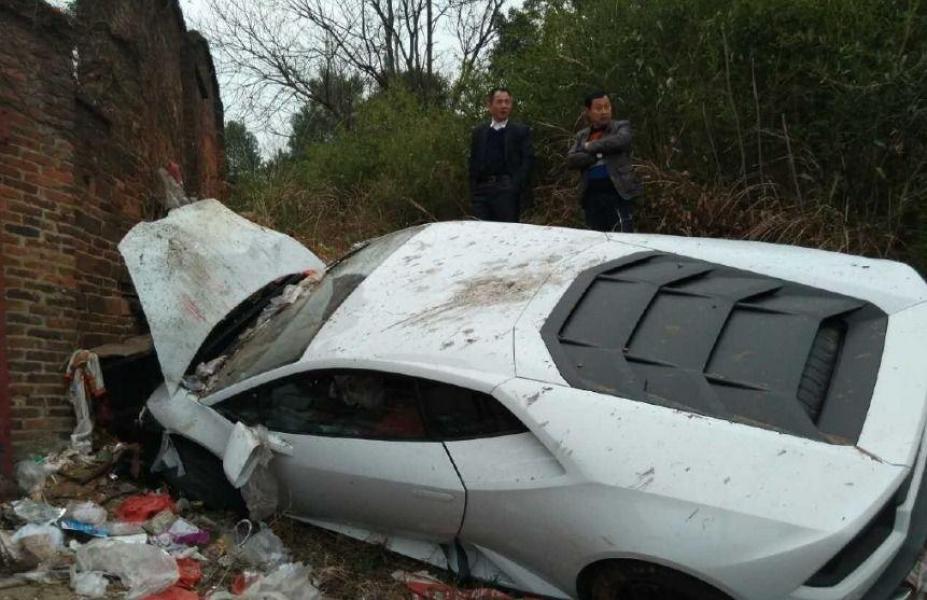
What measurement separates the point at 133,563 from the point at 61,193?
8.18 feet

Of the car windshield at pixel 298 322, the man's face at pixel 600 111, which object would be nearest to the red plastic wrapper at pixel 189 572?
the car windshield at pixel 298 322

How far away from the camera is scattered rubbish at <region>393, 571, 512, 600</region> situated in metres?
2.85

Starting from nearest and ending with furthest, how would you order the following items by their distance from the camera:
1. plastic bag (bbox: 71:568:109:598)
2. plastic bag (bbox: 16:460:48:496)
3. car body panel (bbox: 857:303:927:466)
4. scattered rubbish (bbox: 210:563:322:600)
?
car body panel (bbox: 857:303:927:466) < scattered rubbish (bbox: 210:563:322:600) < plastic bag (bbox: 71:568:109:598) < plastic bag (bbox: 16:460:48:496)

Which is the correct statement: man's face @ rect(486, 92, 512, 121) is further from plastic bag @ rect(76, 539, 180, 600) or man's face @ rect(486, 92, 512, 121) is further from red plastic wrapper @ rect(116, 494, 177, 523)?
plastic bag @ rect(76, 539, 180, 600)

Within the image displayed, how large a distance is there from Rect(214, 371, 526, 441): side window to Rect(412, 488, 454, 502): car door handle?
0.68 feet

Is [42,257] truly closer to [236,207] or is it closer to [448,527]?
[448,527]

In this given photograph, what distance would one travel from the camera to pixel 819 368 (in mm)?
2564

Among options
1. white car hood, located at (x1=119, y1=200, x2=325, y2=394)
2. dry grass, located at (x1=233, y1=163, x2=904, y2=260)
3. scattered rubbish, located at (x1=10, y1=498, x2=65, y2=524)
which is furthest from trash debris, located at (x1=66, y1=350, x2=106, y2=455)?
dry grass, located at (x1=233, y1=163, x2=904, y2=260)

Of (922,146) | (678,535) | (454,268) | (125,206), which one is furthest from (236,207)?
(678,535)

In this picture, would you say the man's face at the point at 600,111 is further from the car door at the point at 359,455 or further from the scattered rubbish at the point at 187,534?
the scattered rubbish at the point at 187,534

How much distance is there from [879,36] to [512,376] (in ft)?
15.4

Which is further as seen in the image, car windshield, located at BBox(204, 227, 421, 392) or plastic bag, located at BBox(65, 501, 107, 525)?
plastic bag, located at BBox(65, 501, 107, 525)

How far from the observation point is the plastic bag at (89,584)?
301cm

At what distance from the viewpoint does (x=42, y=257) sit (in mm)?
4297
